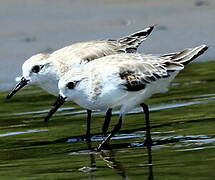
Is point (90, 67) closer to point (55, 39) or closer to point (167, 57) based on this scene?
point (167, 57)

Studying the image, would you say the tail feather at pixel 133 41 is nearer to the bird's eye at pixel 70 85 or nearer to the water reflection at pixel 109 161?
A: the water reflection at pixel 109 161

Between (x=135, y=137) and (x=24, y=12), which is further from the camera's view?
(x=24, y=12)

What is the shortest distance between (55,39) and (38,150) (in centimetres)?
757

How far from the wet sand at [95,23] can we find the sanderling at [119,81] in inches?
227

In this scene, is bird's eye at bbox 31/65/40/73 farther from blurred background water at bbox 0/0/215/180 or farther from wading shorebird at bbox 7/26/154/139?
blurred background water at bbox 0/0/215/180

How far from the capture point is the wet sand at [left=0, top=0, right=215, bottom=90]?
56.0ft

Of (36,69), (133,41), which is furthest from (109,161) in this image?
(133,41)

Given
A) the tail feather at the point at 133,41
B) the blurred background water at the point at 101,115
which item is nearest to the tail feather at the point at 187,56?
the blurred background water at the point at 101,115

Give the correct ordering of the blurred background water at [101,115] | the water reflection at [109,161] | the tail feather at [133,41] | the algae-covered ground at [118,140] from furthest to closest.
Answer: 1. the tail feather at [133,41]
2. the blurred background water at [101,115]
3. the algae-covered ground at [118,140]
4. the water reflection at [109,161]

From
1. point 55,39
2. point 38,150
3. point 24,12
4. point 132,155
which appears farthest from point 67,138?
point 24,12

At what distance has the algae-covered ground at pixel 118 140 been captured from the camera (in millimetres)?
8750

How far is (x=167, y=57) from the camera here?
1035cm

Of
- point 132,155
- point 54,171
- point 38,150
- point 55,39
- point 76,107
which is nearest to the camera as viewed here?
point 54,171

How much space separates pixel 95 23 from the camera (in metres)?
18.4
